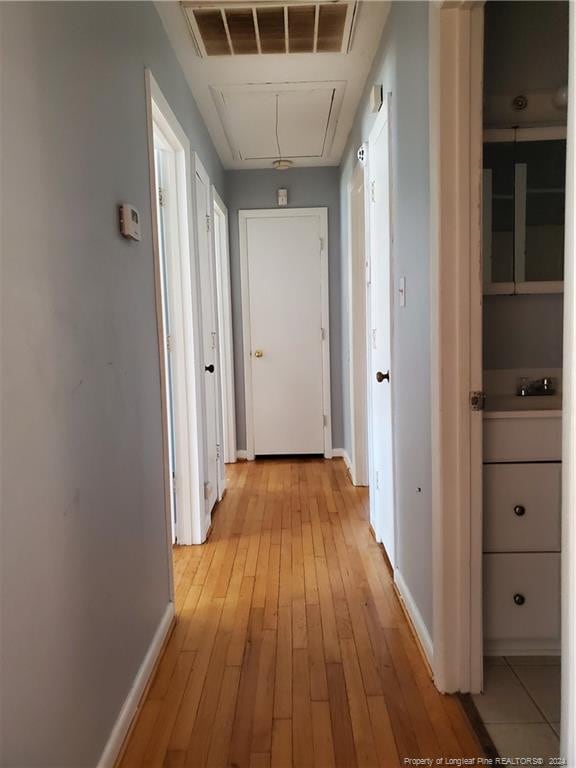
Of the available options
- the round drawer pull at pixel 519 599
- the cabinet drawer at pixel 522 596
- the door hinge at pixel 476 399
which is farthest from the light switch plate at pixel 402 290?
the round drawer pull at pixel 519 599

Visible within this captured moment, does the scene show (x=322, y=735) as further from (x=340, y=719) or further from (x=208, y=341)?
(x=208, y=341)

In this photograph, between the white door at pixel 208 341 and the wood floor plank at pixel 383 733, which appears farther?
the white door at pixel 208 341

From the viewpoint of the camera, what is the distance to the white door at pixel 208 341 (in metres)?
3.06

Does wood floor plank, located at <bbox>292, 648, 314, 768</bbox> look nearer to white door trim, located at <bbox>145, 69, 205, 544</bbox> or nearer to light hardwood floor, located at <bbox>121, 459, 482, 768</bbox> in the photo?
light hardwood floor, located at <bbox>121, 459, 482, 768</bbox>

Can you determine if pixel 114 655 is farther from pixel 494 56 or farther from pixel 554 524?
pixel 494 56

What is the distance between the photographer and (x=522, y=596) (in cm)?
170

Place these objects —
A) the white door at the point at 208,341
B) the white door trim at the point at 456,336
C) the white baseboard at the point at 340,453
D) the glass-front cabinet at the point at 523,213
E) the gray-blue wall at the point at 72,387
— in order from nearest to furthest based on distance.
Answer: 1. the gray-blue wall at the point at 72,387
2. the white door trim at the point at 456,336
3. the glass-front cabinet at the point at 523,213
4. the white door at the point at 208,341
5. the white baseboard at the point at 340,453

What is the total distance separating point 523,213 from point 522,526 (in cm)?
107

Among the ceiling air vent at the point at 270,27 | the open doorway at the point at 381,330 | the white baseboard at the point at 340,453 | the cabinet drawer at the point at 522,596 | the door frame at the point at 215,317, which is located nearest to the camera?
the cabinet drawer at the point at 522,596

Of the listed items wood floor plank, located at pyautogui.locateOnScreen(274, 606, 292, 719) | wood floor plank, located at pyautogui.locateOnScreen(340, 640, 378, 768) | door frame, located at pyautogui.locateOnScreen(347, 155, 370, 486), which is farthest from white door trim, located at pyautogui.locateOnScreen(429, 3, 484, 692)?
door frame, located at pyautogui.locateOnScreen(347, 155, 370, 486)

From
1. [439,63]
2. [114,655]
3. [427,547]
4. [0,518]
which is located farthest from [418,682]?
[439,63]

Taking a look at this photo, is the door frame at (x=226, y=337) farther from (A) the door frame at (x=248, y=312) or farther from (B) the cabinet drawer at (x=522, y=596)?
(B) the cabinet drawer at (x=522, y=596)

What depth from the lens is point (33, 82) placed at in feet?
3.41

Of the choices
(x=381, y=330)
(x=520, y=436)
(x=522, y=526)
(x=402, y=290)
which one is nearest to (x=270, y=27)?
(x=402, y=290)
